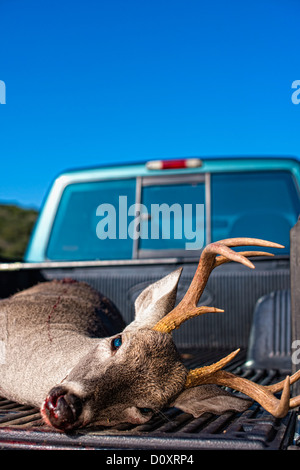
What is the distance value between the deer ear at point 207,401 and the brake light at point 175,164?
261 centimetres

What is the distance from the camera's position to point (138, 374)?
2221 millimetres

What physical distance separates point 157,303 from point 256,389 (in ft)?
1.97

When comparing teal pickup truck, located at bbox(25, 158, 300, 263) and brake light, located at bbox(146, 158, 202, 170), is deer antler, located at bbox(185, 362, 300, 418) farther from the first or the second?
brake light, located at bbox(146, 158, 202, 170)

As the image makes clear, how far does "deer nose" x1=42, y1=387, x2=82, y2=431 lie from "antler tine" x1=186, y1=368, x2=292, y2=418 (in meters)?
0.49

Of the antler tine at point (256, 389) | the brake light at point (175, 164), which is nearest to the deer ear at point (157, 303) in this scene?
the antler tine at point (256, 389)

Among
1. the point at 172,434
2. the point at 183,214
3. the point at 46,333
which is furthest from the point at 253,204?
the point at 172,434

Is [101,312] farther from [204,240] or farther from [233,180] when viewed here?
[233,180]

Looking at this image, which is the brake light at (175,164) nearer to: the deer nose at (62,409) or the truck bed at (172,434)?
the truck bed at (172,434)

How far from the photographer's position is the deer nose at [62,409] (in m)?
2.00

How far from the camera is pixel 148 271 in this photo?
430 centimetres

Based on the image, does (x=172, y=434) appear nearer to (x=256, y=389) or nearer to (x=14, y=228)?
(x=256, y=389)

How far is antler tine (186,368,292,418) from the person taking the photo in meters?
1.98

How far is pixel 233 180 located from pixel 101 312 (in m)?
1.74
